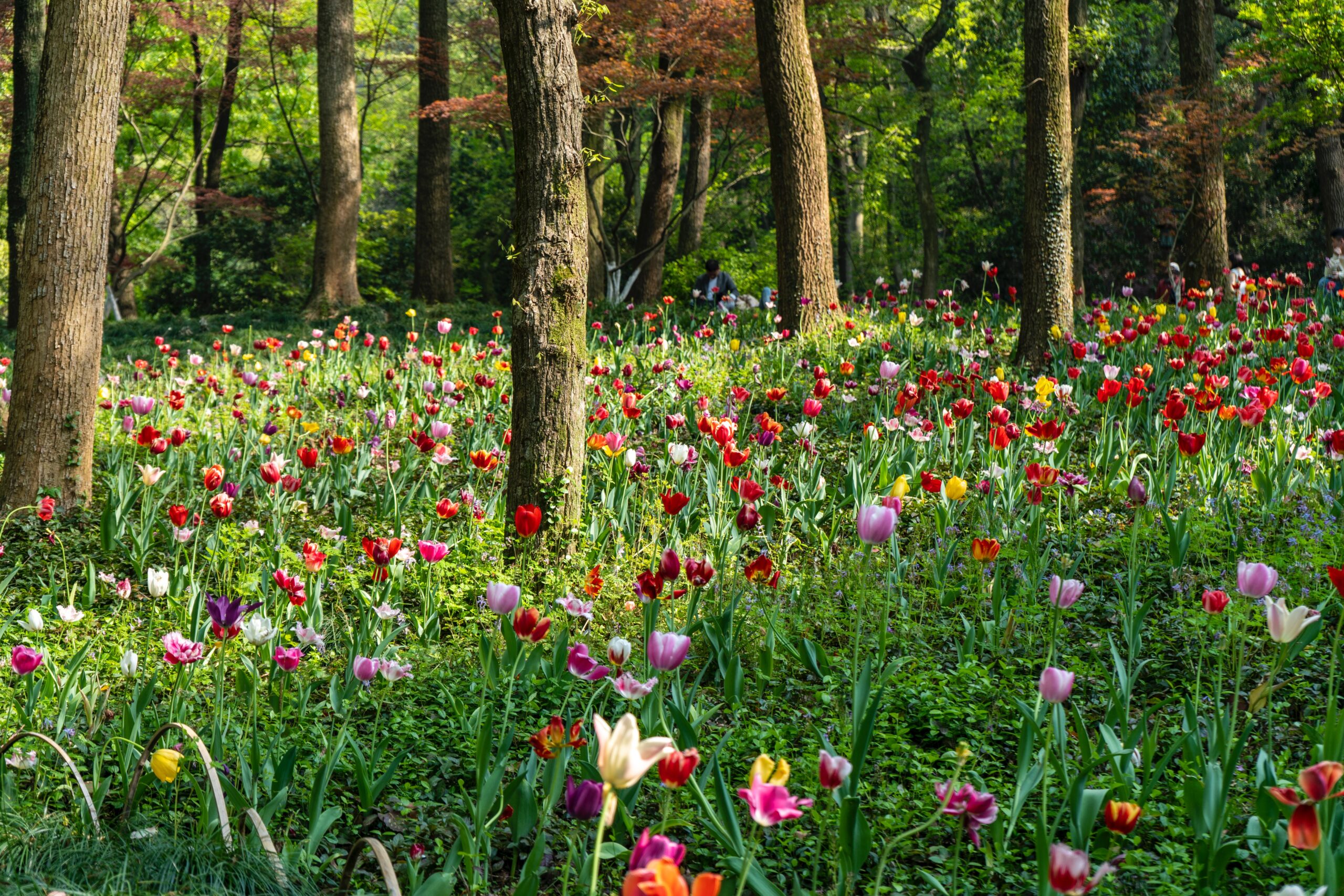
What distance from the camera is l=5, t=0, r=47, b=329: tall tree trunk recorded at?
30.8 ft

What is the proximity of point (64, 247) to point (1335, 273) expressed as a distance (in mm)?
11339

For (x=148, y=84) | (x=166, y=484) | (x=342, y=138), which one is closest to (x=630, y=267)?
(x=342, y=138)

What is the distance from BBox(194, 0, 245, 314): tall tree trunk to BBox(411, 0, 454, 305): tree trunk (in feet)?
12.9

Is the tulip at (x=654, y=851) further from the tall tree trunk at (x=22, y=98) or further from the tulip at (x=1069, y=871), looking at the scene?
the tall tree trunk at (x=22, y=98)

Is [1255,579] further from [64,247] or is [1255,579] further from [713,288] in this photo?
[713,288]

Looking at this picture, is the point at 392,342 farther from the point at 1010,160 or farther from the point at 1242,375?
the point at 1010,160

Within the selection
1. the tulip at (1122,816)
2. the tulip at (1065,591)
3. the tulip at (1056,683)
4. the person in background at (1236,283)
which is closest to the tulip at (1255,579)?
the tulip at (1065,591)

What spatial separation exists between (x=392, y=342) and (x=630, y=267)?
4.19 m

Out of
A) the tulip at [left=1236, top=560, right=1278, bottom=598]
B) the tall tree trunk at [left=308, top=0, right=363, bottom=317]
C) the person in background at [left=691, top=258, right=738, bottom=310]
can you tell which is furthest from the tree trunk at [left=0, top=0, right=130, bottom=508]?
the tall tree trunk at [left=308, top=0, right=363, bottom=317]

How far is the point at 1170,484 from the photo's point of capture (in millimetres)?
4430

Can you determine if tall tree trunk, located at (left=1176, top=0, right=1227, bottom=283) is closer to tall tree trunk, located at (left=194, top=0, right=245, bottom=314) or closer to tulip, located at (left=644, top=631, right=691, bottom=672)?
tulip, located at (left=644, top=631, right=691, bottom=672)

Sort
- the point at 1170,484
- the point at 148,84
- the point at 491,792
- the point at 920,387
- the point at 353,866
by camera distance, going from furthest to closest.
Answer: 1. the point at 148,84
2. the point at 920,387
3. the point at 1170,484
4. the point at 491,792
5. the point at 353,866

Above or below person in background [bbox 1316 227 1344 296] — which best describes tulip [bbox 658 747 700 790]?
below

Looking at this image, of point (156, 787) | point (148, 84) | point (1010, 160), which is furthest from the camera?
point (1010, 160)
